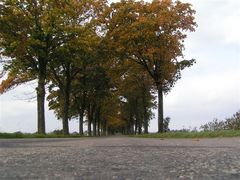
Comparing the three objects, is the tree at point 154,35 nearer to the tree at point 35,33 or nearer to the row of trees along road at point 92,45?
the row of trees along road at point 92,45

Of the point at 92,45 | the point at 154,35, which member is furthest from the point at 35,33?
the point at 154,35

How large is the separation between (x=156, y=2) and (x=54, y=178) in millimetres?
32887

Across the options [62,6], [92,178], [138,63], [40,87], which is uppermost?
[62,6]

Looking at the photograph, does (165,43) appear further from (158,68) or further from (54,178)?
(54,178)

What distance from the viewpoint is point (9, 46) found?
28.9 meters

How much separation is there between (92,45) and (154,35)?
15.2 feet

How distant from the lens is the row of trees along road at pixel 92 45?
29569mm

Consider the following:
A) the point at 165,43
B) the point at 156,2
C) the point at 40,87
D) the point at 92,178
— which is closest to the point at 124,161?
the point at 92,178

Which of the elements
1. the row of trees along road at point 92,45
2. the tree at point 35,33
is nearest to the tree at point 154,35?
the row of trees along road at point 92,45

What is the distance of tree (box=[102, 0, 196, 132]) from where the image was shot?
3441 cm

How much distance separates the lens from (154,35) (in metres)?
34.2

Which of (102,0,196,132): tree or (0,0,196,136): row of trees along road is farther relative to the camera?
(102,0,196,132): tree

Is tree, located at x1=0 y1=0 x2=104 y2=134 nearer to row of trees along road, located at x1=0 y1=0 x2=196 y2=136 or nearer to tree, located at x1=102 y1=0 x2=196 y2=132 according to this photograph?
row of trees along road, located at x1=0 y1=0 x2=196 y2=136

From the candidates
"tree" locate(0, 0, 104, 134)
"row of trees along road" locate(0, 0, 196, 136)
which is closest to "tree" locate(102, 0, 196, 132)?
"row of trees along road" locate(0, 0, 196, 136)
